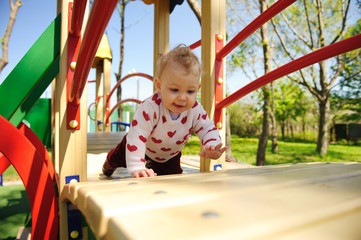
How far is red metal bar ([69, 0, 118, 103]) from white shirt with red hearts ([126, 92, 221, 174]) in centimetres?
30

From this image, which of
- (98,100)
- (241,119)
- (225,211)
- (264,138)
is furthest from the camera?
(241,119)

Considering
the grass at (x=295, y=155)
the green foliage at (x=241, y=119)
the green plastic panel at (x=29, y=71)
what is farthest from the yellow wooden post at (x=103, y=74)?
the green foliage at (x=241, y=119)

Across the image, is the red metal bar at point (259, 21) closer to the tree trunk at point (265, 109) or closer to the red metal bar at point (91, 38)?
the red metal bar at point (91, 38)

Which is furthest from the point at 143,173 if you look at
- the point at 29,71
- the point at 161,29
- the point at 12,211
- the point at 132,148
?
the point at 12,211

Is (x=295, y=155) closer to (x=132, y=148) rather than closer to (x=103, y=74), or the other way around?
(x=103, y=74)

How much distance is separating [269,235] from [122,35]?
835 cm

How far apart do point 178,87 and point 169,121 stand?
0.68 ft

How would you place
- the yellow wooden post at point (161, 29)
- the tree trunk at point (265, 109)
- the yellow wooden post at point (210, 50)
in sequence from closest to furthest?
1. the yellow wooden post at point (210, 50)
2. the yellow wooden post at point (161, 29)
3. the tree trunk at point (265, 109)

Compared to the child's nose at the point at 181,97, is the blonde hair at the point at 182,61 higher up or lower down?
higher up

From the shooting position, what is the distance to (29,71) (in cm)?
118

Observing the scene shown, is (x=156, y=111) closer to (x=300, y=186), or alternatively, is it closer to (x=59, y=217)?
(x=59, y=217)

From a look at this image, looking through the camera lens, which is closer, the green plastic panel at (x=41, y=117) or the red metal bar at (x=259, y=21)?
the red metal bar at (x=259, y=21)

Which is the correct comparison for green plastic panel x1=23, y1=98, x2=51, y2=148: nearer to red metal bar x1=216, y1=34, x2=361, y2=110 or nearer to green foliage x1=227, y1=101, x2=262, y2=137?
red metal bar x1=216, y1=34, x2=361, y2=110

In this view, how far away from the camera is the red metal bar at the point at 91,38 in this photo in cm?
57
